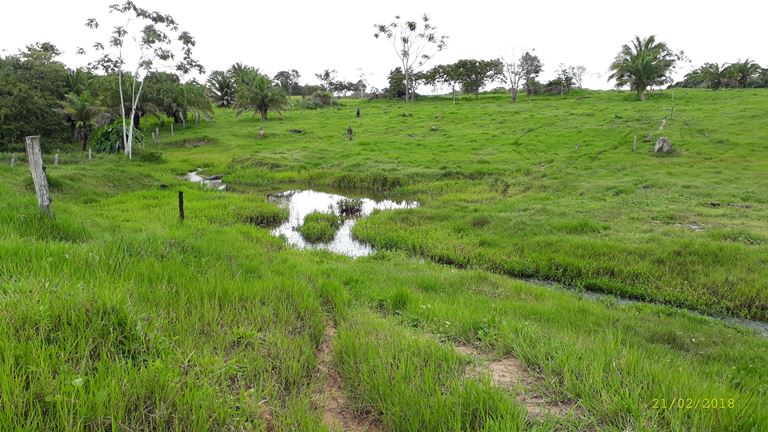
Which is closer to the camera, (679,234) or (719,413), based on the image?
(719,413)

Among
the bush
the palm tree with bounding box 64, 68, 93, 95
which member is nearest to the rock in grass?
the bush

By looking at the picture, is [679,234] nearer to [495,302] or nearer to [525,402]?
[495,302]

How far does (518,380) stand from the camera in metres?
3.95

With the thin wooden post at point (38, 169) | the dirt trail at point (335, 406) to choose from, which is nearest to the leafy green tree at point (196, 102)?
the thin wooden post at point (38, 169)

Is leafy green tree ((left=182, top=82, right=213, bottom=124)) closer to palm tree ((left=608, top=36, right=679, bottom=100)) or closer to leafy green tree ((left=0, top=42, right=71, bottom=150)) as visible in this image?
leafy green tree ((left=0, top=42, right=71, bottom=150))

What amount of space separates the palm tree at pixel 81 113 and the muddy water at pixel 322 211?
2432 cm

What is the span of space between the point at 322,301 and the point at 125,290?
308 centimetres

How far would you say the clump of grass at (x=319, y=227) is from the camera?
53.1 feet

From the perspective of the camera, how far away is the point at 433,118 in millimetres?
50906

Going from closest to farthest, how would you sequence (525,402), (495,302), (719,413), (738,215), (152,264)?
(719,413)
(525,402)
(152,264)
(495,302)
(738,215)

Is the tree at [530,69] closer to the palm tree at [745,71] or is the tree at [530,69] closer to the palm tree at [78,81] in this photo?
the palm tree at [745,71]

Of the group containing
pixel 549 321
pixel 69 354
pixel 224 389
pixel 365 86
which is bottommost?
pixel 549 321

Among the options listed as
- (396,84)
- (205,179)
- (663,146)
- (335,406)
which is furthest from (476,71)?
(335,406)

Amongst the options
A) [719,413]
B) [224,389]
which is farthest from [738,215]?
[224,389]
